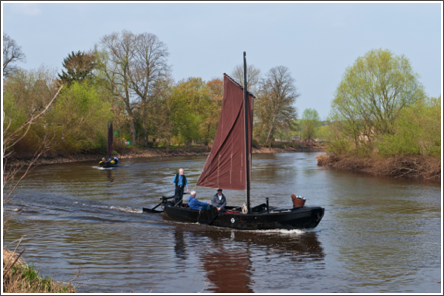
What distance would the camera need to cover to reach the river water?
8820 mm

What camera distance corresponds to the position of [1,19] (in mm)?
4984

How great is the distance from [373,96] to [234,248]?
27541 mm

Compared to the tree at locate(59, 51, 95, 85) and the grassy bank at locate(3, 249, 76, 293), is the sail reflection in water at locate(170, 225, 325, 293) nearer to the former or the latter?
the grassy bank at locate(3, 249, 76, 293)

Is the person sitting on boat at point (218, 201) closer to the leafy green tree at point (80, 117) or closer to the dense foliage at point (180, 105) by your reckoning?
the dense foliage at point (180, 105)

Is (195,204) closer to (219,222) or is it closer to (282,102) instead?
(219,222)

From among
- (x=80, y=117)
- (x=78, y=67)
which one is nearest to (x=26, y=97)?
(x=80, y=117)

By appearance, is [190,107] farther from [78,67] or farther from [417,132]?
[417,132]

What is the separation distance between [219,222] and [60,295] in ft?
30.2

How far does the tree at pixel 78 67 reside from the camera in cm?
5672

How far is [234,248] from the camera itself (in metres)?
11.8

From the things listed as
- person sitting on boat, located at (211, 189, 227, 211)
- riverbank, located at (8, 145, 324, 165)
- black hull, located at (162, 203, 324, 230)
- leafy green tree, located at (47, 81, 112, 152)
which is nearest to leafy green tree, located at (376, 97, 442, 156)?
riverbank, located at (8, 145, 324, 165)

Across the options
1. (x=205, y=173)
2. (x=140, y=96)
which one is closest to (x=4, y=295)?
(x=205, y=173)

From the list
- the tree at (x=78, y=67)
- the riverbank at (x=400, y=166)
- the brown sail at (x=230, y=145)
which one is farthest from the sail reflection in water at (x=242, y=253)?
the tree at (x=78, y=67)

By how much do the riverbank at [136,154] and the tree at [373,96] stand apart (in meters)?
7.74
